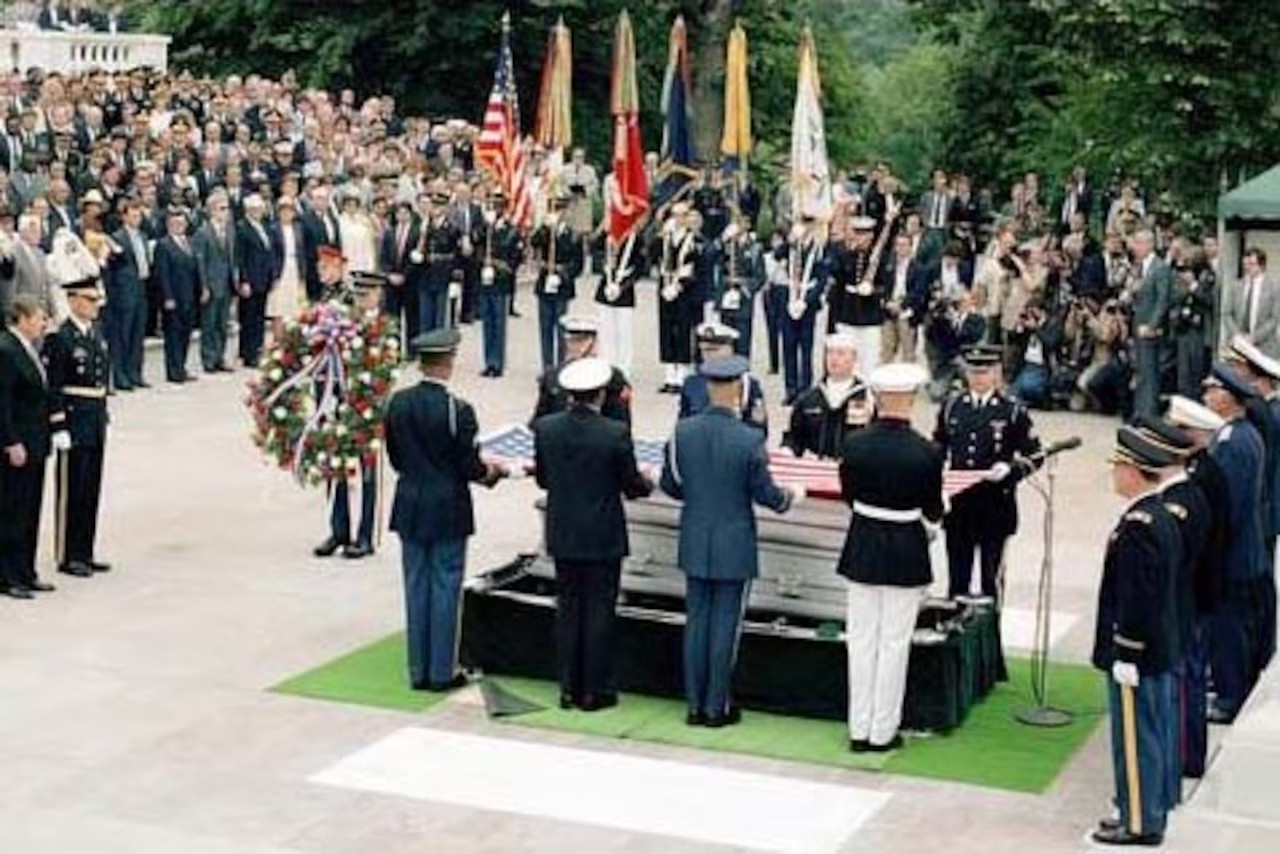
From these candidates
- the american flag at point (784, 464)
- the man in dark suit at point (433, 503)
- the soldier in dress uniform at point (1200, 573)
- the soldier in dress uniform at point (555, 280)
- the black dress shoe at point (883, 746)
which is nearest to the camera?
the soldier in dress uniform at point (1200, 573)

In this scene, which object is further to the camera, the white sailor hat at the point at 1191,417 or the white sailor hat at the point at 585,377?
the white sailor hat at the point at 585,377

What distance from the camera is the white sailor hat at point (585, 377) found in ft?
36.3

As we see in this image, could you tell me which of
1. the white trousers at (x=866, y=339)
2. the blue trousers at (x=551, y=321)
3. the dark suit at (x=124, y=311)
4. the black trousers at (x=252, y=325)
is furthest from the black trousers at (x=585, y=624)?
the black trousers at (x=252, y=325)

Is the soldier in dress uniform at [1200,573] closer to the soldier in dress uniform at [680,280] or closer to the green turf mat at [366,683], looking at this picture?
the green turf mat at [366,683]

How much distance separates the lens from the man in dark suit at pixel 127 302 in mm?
20516

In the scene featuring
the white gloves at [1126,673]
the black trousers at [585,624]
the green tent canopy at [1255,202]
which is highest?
the green tent canopy at [1255,202]

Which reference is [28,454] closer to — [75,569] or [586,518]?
[75,569]

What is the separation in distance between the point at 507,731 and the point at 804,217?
9.86 metres

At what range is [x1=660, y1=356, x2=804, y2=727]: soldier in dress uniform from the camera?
10.8m

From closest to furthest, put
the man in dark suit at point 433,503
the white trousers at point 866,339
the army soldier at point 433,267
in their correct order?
the man in dark suit at point 433,503, the white trousers at point 866,339, the army soldier at point 433,267

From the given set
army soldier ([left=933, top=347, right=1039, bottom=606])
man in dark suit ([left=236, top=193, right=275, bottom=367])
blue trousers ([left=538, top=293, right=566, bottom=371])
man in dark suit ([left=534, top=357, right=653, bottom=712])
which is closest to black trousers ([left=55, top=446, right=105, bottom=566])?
man in dark suit ([left=534, top=357, right=653, bottom=712])

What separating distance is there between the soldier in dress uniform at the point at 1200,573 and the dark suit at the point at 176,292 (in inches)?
493

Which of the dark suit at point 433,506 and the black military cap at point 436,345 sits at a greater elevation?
the black military cap at point 436,345

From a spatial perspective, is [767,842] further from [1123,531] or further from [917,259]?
[917,259]
